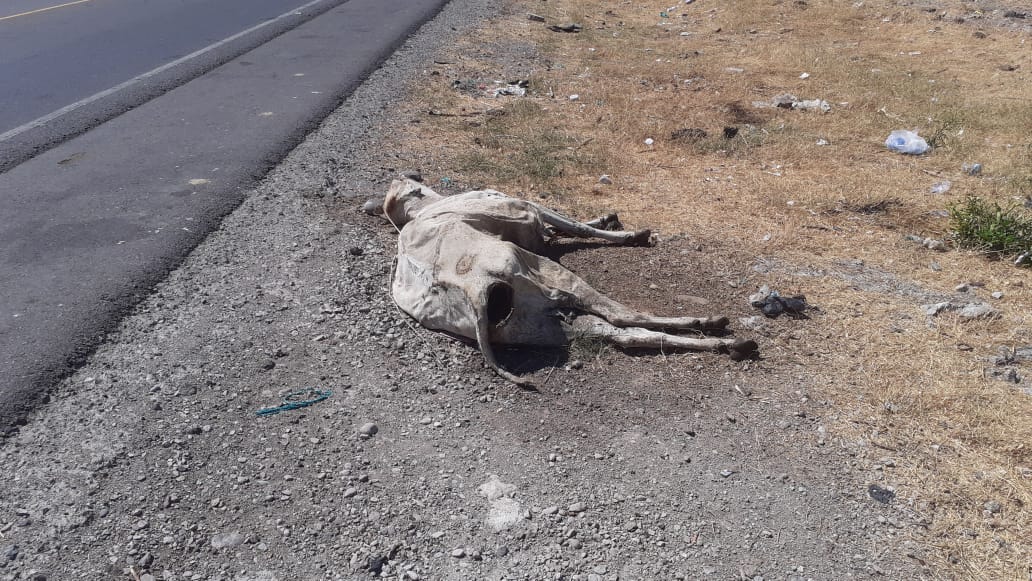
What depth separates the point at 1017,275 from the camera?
16.0 feet

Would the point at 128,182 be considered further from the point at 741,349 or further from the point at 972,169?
the point at 972,169

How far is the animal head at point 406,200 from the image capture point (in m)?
5.06

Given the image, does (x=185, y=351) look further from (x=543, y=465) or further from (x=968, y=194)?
(x=968, y=194)

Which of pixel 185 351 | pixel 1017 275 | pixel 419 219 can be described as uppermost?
pixel 419 219

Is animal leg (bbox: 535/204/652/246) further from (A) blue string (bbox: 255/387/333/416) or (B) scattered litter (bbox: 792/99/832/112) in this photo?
(B) scattered litter (bbox: 792/99/832/112)

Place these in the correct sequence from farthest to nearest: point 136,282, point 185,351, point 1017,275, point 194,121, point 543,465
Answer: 1. point 194,121
2. point 1017,275
3. point 136,282
4. point 185,351
5. point 543,465

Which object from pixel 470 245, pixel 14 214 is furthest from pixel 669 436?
pixel 14 214

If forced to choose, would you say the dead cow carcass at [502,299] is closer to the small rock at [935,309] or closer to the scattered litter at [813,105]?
the small rock at [935,309]

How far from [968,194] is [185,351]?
6.22m

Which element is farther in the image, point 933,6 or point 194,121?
point 933,6

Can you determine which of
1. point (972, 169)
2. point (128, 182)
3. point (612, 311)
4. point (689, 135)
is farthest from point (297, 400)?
point (972, 169)

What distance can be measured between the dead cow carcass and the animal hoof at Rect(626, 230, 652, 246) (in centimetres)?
108

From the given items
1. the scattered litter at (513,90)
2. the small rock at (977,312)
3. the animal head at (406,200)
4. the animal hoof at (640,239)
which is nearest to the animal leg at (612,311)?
the animal hoof at (640,239)

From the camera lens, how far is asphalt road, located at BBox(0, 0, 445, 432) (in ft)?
13.4
